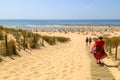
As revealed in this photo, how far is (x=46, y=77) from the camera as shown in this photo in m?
8.91

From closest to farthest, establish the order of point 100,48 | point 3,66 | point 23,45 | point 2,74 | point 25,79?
point 25,79, point 2,74, point 3,66, point 100,48, point 23,45

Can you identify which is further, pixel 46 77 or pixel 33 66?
pixel 33 66

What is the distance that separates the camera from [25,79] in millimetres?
8492

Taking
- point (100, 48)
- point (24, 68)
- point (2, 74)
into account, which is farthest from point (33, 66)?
point (100, 48)

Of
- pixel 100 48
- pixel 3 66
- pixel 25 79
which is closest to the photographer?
pixel 25 79

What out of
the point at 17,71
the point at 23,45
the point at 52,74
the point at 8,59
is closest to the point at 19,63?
the point at 8,59

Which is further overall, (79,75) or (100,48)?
(100,48)

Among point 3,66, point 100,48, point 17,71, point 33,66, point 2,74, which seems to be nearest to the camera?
point 2,74

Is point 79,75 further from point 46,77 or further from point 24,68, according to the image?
point 24,68

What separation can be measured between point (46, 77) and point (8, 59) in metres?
3.40

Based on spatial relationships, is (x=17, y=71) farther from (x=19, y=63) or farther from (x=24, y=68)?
(x=19, y=63)

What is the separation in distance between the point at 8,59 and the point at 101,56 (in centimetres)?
444

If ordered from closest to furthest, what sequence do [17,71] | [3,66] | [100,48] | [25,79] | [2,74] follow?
1. [25,79]
2. [2,74]
3. [17,71]
4. [3,66]
5. [100,48]

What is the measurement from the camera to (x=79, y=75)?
9.38 metres
